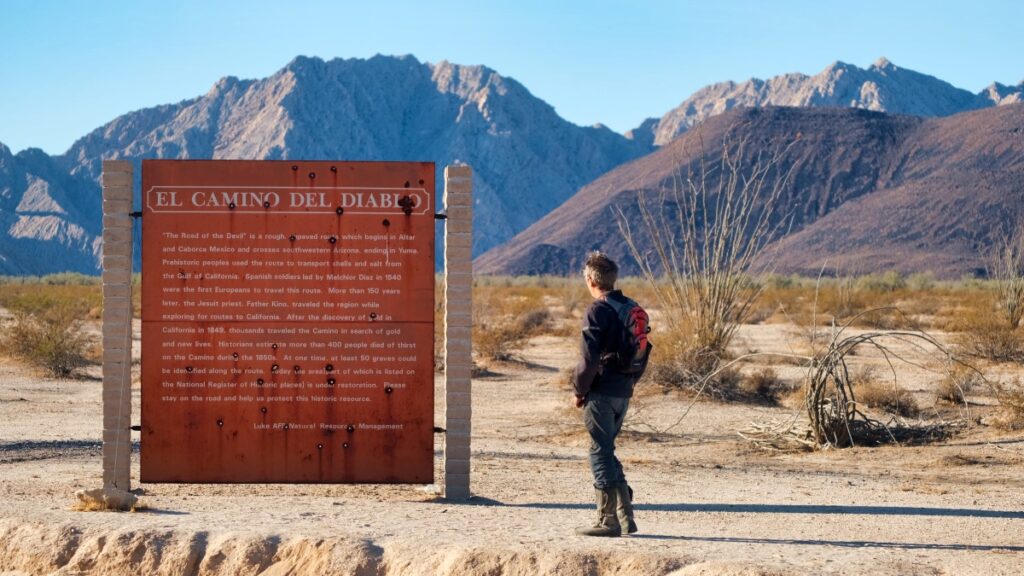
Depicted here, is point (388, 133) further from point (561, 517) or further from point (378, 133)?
point (561, 517)

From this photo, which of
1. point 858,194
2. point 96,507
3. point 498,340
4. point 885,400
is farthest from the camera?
point 858,194

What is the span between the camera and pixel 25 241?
108 meters

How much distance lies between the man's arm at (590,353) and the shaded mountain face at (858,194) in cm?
6383

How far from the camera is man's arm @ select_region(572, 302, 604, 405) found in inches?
282

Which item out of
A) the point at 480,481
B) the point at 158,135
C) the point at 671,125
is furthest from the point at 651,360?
the point at 671,125

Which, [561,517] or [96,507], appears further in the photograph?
[561,517]

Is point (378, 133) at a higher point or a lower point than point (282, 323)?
higher

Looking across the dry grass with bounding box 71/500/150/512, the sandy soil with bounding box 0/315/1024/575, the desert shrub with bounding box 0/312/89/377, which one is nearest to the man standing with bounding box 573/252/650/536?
the sandy soil with bounding box 0/315/1024/575

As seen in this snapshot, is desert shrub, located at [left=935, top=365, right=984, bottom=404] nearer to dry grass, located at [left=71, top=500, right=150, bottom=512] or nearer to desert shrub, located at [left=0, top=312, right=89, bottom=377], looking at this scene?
dry grass, located at [left=71, top=500, right=150, bottom=512]

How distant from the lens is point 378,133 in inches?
5448

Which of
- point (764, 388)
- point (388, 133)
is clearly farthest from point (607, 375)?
point (388, 133)

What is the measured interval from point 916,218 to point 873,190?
A: 24.5ft

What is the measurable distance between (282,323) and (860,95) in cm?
14388

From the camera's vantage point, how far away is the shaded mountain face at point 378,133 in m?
125
